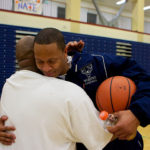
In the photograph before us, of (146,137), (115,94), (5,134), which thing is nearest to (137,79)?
(115,94)

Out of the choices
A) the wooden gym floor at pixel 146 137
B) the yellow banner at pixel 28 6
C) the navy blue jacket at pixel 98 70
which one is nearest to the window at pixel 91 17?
the yellow banner at pixel 28 6

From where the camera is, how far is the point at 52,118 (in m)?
1.24

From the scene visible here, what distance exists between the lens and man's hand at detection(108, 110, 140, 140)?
1226mm

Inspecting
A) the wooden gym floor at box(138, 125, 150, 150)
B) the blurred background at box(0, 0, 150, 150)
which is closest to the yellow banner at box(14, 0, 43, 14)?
the blurred background at box(0, 0, 150, 150)

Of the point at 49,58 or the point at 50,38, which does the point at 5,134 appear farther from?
the point at 50,38

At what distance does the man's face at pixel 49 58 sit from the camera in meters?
1.38

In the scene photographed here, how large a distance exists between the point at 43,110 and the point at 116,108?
0.62 meters

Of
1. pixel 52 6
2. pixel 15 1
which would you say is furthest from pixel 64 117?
pixel 52 6

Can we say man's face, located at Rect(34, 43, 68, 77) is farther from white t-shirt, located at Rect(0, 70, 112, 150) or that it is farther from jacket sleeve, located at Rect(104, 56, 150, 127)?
jacket sleeve, located at Rect(104, 56, 150, 127)

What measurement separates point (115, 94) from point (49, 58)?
0.61 m

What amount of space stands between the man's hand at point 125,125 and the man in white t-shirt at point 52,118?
98 millimetres

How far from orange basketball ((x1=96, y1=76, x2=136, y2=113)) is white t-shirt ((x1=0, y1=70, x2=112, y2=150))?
282mm

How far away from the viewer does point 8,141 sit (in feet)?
4.44

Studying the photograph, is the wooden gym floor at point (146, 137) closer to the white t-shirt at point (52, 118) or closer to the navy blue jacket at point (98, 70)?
the navy blue jacket at point (98, 70)
